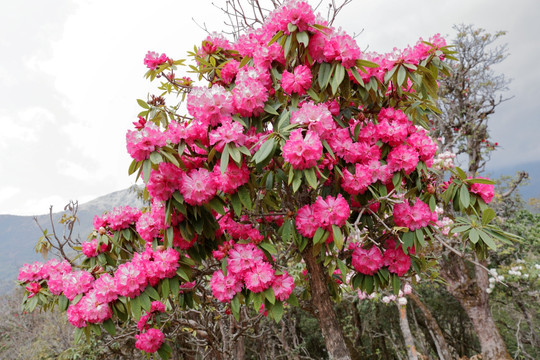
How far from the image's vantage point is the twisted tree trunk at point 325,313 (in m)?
1.65

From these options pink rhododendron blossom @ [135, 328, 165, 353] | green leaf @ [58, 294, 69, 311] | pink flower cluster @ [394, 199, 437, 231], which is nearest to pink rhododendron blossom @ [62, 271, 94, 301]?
green leaf @ [58, 294, 69, 311]

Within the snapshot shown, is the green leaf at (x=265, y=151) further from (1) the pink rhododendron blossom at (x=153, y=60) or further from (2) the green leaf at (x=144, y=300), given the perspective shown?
(1) the pink rhododendron blossom at (x=153, y=60)

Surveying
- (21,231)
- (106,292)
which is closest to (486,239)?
(106,292)

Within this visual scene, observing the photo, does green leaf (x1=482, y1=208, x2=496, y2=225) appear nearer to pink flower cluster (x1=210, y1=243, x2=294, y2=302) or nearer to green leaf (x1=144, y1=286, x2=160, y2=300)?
pink flower cluster (x1=210, y1=243, x2=294, y2=302)

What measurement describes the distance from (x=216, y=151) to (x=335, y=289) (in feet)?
3.99

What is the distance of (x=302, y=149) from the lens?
119cm

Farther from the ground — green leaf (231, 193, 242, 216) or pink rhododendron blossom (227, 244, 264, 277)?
green leaf (231, 193, 242, 216)

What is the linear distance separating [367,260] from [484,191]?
0.61 metres

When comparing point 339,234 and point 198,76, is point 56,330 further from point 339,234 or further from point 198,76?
point 339,234

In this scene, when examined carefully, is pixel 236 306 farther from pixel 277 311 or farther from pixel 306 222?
pixel 306 222

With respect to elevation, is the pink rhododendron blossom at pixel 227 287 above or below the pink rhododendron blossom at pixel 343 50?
below

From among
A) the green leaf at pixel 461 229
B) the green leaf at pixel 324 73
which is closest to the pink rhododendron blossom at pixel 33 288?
the green leaf at pixel 324 73

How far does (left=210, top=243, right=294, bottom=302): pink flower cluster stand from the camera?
1.42 metres

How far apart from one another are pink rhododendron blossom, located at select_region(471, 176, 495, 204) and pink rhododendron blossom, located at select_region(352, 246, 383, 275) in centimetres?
52
